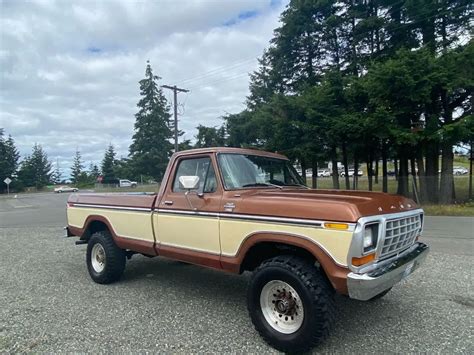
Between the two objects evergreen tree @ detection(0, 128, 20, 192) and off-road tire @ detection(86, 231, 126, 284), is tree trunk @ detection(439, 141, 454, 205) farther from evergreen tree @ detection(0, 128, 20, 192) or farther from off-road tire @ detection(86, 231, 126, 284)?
evergreen tree @ detection(0, 128, 20, 192)

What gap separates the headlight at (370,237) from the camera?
3143 millimetres

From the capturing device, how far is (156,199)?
16.5 ft

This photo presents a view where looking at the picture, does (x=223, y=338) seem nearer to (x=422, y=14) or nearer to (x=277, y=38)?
(x=422, y=14)

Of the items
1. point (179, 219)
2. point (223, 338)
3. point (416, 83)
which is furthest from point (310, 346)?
point (416, 83)

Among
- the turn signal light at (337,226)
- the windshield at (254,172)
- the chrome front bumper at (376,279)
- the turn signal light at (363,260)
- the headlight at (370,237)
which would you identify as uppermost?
the windshield at (254,172)

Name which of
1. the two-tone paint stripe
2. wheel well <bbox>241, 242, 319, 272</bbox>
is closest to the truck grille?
the two-tone paint stripe

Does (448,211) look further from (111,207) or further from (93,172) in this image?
(93,172)

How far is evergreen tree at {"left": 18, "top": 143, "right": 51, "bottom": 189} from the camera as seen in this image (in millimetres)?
75688

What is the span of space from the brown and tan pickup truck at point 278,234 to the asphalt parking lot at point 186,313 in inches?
20.8

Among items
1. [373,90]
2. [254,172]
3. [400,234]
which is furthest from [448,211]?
[254,172]

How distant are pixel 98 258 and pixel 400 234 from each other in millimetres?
4708

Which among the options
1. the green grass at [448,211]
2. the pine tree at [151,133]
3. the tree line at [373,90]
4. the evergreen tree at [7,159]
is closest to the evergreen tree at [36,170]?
the evergreen tree at [7,159]

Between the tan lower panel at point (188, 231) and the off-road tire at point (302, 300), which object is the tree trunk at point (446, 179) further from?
the off-road tire at point (302, 300)

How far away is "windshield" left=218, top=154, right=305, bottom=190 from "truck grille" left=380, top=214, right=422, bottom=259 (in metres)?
1.61
